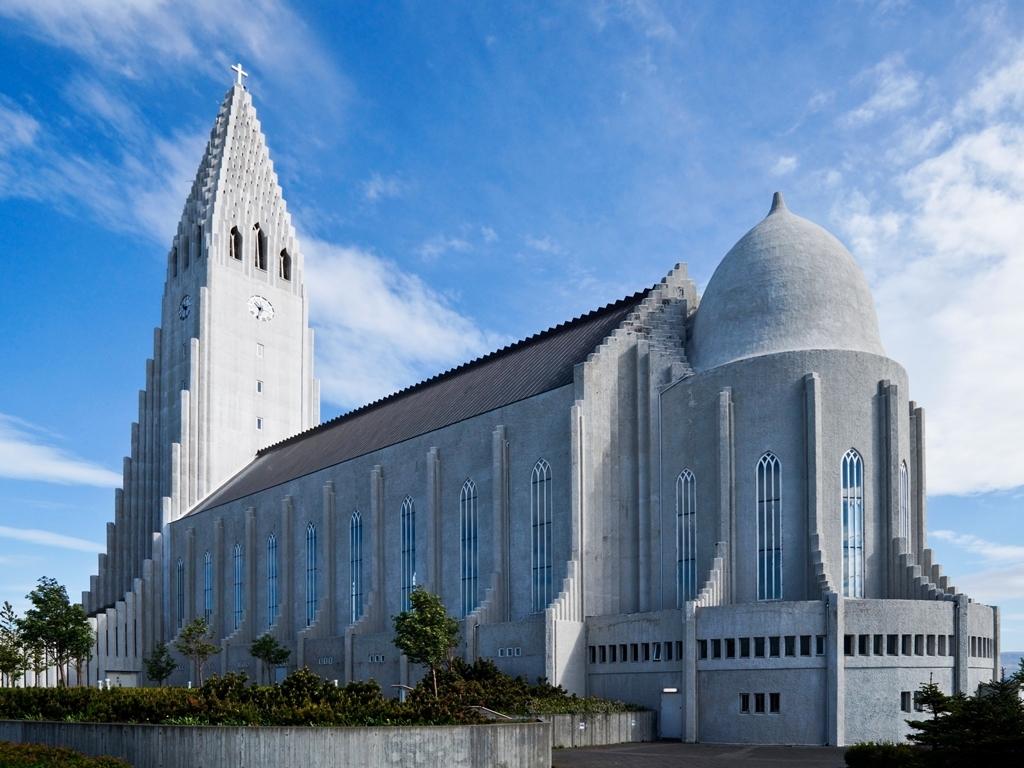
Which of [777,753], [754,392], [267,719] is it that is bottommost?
Result: [777,753]

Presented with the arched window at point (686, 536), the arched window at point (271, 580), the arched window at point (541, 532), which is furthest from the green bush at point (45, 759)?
the arched window at point (271, 580)

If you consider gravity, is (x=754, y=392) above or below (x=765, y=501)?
above

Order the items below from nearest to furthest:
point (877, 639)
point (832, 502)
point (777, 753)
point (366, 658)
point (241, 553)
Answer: point (777, 753), point (877, 639), point (832, 502), point (366, 658), point (241, 553)

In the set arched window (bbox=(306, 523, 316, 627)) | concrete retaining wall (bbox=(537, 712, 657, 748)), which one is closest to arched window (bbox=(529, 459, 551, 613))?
concrete retaining wall (bbox=(537, 712, 657, 748))

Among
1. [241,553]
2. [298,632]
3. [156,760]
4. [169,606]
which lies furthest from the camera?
[169,606]

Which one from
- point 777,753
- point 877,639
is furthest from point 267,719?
point 877,639

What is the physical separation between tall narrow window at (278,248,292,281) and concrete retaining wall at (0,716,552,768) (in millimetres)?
63205

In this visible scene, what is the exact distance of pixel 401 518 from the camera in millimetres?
57031

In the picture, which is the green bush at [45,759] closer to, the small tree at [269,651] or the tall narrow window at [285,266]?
the small tree at [269,651]

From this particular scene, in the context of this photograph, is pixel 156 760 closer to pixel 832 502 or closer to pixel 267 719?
pixel 267 719

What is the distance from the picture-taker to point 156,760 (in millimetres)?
25719

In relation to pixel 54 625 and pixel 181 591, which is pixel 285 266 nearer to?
pixel 181 591

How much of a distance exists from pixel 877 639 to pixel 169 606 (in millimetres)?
56520

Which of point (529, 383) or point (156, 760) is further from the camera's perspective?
point (529, 383)
